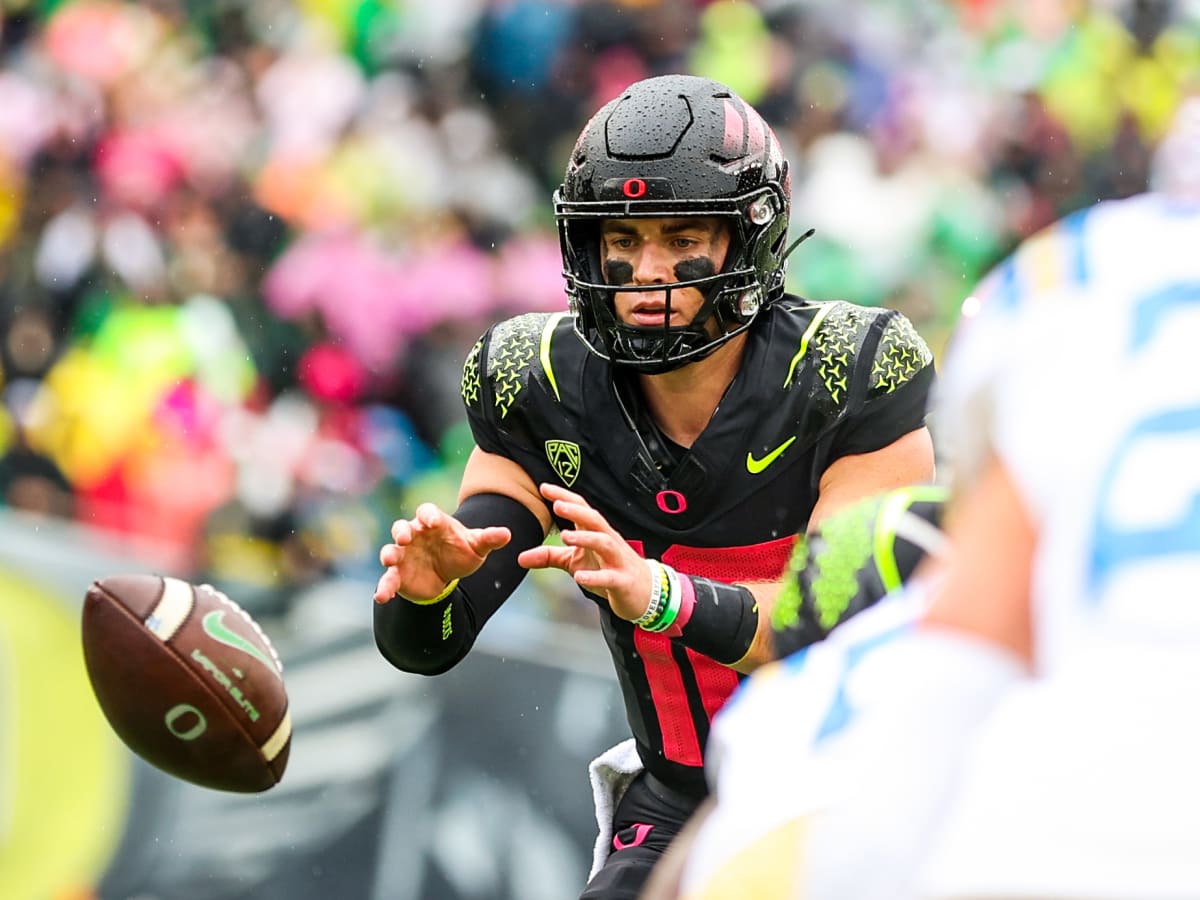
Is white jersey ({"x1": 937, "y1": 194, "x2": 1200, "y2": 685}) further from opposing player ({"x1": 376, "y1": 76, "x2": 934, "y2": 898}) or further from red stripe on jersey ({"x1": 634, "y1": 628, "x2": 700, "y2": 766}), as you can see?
red stripe on jersey ({"x1": 634, "y1": 628, "x2": 700, "y2": 766})

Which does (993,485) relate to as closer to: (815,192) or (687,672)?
(687,672)

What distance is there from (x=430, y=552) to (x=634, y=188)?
0.72m

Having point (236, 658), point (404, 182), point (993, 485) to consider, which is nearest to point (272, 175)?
point (404, 182)

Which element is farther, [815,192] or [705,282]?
[815,192]

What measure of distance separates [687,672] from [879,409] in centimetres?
57

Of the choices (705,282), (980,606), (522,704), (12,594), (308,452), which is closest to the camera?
(980,606)

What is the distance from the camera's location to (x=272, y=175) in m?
5.85

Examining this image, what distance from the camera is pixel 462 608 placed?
3059 mm

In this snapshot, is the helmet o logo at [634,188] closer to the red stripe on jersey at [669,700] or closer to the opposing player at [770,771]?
the red stripe on jersey at [669,700]

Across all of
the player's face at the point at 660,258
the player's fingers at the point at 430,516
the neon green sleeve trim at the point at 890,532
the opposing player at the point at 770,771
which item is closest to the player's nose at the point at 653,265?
the player's face at the point at 660,258

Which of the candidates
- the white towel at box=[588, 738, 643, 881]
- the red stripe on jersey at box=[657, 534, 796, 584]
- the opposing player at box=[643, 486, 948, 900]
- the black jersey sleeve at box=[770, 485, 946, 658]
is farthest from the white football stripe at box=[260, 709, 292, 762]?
the opposing player at box=[643, 486, 948, 900]

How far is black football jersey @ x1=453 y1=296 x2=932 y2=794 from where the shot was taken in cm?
301

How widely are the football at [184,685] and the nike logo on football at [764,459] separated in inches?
37.6

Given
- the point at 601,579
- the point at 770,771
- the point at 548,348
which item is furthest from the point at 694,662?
the point at 770,771
